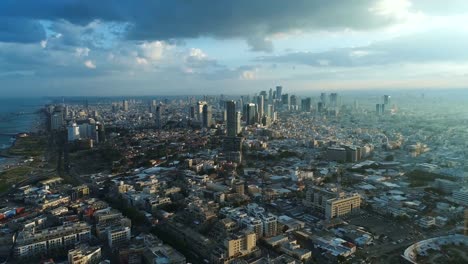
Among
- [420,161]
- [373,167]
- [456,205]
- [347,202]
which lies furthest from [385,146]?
[347,202]

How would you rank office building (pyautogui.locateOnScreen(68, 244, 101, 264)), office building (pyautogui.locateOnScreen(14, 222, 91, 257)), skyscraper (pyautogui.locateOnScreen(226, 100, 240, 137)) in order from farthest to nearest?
skyscraper (pyautogui.locateOnScreen(226, 100, 240, 137)), office building (pyautogui.locateOnScreen(14, 222, 91, 257)), office building (pyautogui.locateOnScreen(68, 244, 101, 264))

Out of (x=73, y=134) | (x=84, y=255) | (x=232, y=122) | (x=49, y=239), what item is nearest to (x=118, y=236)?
(x=84, y=255)

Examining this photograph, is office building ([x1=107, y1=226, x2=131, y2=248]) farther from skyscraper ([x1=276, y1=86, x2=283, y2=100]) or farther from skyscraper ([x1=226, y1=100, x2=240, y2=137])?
skyscraper ([x1=276, y1=86, x2=283, y2=100])

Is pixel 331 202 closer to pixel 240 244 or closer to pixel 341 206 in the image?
pixel 341 206

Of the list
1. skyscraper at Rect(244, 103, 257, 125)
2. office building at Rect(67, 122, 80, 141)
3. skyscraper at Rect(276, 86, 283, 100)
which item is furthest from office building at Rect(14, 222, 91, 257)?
skyscraper at Rect(276, 86, 283, 100)

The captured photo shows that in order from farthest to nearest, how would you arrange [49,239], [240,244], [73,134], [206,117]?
1. [206,117]
2. [73,134]
3. [49,239]
4. [240,244]

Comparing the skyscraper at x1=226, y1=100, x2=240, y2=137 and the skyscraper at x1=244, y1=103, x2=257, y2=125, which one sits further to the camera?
the skyscraper at x1=244, y1=103, x2=257, y2=125

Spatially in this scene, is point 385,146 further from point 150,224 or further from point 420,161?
point 150,224

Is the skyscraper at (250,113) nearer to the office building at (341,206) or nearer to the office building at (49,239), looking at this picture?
the office building at (341,206)

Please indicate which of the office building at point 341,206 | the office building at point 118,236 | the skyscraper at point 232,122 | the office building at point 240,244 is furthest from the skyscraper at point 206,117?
the office building at point 240,244

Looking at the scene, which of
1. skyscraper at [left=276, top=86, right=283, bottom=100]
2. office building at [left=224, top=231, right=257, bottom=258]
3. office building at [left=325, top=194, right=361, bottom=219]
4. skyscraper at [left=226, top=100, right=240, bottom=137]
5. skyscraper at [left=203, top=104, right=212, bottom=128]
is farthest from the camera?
skyscraper at [left=276, top=86, right=283, bottom=100]

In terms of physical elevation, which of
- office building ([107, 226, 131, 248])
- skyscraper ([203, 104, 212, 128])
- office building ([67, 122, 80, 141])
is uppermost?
skyscraper ([203, 104, 212, 128])
